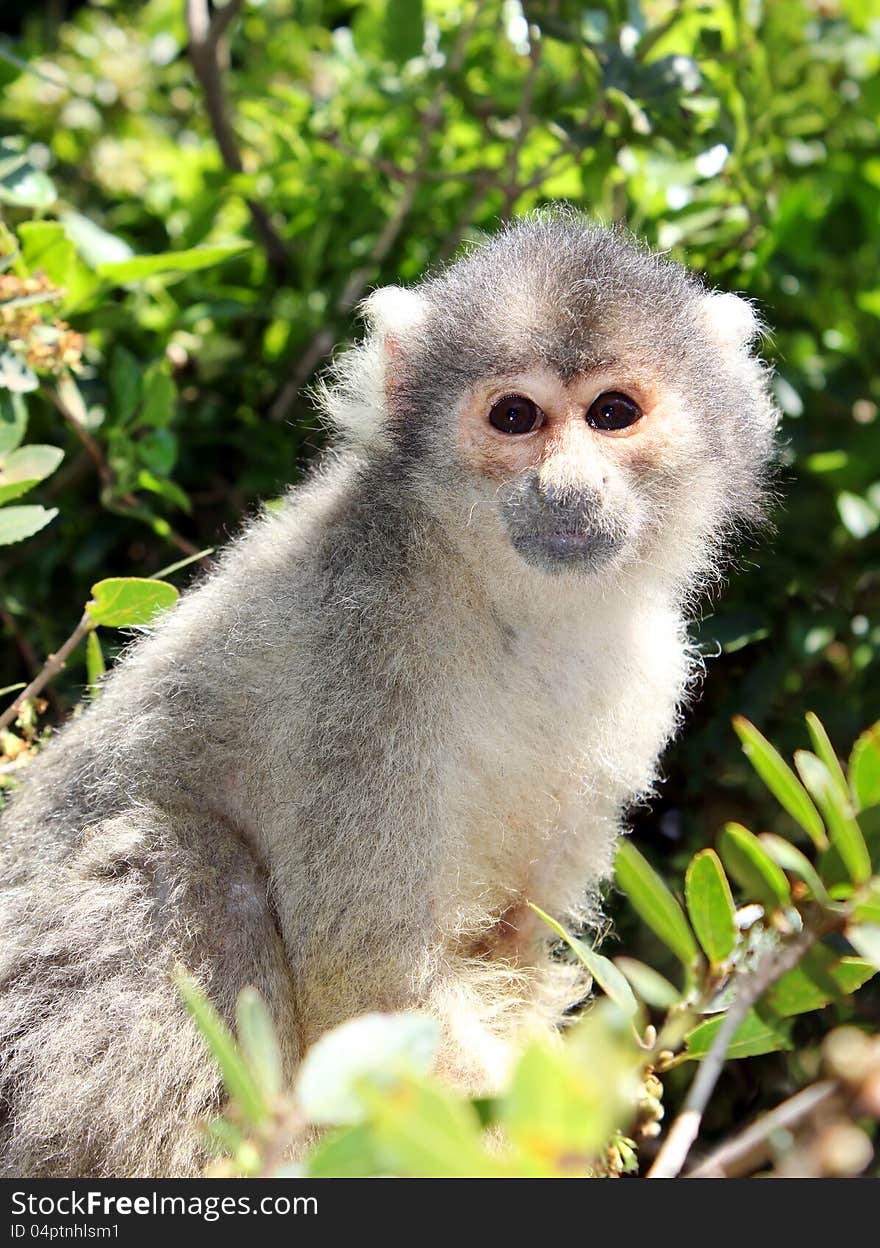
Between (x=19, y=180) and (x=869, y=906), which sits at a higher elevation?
(x=19, y=180)

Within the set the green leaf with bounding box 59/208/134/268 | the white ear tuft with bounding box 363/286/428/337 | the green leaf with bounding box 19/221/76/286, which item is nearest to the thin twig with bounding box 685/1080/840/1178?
the white ear tuft with bounding box 363/286/428/337

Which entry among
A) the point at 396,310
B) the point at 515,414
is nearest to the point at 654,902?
the point at 515,414

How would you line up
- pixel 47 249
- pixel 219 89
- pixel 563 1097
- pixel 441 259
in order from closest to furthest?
pixel 563 1097 → pixel 47 249 → pixel 441 259 → pixel 219 89

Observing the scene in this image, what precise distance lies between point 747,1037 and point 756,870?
401 millimetres

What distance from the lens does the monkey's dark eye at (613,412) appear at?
3.70m

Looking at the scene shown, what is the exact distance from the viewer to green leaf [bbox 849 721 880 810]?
2176 mm

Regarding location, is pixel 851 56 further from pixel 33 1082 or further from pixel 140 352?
pixel 33 1082

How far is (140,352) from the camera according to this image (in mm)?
5488

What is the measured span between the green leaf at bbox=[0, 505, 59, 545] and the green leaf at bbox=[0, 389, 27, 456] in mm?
378

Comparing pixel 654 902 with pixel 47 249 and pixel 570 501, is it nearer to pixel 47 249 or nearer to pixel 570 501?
pixel 570 501

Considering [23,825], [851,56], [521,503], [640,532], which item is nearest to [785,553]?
[640,532]

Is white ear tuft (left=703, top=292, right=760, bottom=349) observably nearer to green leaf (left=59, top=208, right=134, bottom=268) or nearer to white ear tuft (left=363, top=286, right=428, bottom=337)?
white ear tuft (left=363, top=286, right=428, bottom=337)

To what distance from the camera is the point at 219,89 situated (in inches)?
231

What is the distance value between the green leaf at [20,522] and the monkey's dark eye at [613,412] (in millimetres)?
1656
